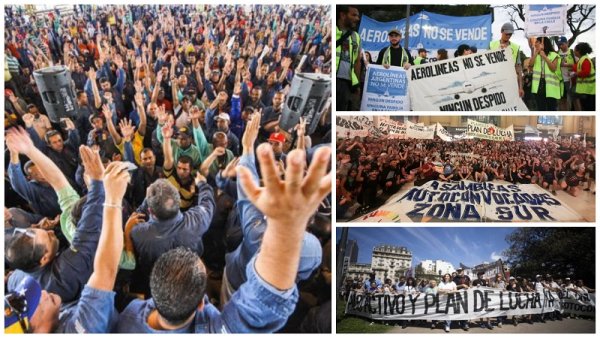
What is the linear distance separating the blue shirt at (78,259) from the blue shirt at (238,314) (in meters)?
0.29

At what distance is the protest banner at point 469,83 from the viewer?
3404 mm

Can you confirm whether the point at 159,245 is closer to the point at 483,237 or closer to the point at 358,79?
the point at 358,79

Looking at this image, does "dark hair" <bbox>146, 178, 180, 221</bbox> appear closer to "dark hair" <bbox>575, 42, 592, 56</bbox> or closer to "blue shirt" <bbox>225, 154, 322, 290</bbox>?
"blue shirt" <bbox>225, 154, 322, 290</bbox>

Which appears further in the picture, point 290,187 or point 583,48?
point 583,48

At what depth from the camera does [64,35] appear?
3348 mm

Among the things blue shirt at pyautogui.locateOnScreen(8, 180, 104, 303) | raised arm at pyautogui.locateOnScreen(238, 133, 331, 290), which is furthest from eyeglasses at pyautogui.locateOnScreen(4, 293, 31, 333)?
raised arm at pyautogui.locateOnScreen(238, 133, 331, 290)

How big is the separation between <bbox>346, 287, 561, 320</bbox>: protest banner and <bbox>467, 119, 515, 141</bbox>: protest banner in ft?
2.70

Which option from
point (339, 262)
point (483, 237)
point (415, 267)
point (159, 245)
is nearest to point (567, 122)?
point (483, 237)

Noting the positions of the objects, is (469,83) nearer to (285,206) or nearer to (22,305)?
(285,206)

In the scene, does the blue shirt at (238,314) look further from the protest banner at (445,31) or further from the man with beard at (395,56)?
the protest banner at (445,31)

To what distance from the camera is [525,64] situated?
3420mm

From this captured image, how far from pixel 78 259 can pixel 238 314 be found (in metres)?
0.88

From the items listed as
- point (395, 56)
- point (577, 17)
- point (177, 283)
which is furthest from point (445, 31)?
point (177, 283)

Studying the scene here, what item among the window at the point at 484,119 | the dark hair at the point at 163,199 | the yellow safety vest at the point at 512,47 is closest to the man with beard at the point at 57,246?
the dark hair at the point at 163,199
